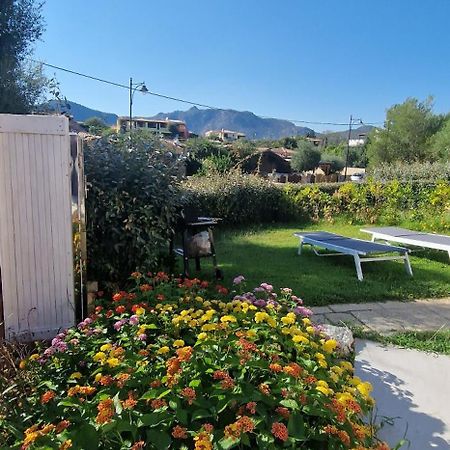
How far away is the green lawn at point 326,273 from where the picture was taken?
4.35 meters

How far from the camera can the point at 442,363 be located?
2.82 metres

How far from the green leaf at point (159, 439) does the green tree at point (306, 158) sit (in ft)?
136

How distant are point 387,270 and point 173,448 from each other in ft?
15.9

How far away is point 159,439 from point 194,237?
3372 mm

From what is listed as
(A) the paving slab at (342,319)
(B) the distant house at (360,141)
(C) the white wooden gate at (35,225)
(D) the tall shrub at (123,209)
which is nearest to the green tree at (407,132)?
(B) the distant house at (360,141)

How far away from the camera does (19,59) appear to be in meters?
7.36

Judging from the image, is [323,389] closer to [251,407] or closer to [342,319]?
[251,407]

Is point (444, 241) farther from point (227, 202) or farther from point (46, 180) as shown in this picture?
point (46, 180)

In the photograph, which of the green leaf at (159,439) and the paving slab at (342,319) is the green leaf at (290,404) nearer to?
the green leaf at (159,439)

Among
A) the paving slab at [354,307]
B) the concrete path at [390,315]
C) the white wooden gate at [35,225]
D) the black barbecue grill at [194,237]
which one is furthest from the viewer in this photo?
the black barbecue grill at [194,237]

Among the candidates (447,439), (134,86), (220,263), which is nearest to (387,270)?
(220,263)

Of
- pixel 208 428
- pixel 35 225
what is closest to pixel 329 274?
pixel 35 225

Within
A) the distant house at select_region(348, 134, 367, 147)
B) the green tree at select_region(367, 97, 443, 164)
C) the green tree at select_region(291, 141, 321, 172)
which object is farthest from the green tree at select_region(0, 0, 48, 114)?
the green tree at select_region(291, 141, 321, 172)

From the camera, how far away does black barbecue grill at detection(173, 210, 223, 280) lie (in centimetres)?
425
